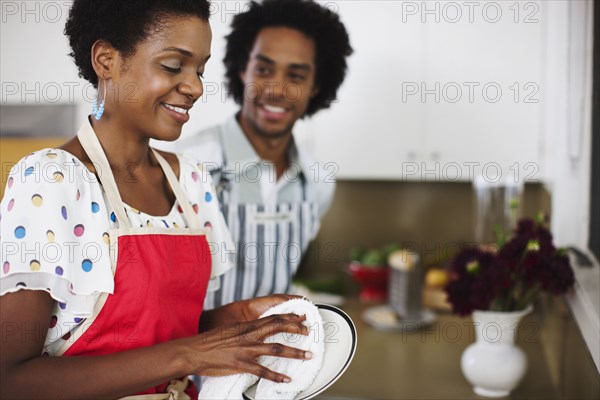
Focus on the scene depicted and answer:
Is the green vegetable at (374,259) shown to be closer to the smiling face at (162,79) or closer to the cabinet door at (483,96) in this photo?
the cabinet door at (483,96)

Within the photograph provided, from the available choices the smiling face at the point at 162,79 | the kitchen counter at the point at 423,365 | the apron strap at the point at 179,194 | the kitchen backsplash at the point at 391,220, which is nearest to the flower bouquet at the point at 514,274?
the kitchen counter at the point at 423,365

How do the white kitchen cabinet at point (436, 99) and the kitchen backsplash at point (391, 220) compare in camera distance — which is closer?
the white kitchen cabinet at point (436, 99)

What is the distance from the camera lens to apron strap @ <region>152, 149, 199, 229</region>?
97cm

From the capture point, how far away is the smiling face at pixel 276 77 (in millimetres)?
1405

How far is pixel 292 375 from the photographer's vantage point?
85 cm

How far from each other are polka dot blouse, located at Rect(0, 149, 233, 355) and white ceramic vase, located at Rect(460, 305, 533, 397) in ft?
2.58

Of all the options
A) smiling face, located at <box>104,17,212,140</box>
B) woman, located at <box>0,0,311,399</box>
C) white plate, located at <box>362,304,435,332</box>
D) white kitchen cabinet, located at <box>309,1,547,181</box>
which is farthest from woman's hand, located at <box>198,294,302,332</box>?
white kitchen cabinet, located at <box>309,1,547,181</box>

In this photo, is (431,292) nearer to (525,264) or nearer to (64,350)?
(525,264)

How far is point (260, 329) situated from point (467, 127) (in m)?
1.57

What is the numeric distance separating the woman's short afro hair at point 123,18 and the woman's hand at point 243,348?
0.37 meters

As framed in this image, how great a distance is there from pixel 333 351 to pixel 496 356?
0.57m

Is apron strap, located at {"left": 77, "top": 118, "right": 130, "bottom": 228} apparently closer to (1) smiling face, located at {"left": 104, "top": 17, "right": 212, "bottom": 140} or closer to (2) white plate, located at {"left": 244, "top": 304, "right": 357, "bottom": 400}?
(1) smiling face, located at {"left": 104, "top": 17, "right": 212, "bottom": 140}

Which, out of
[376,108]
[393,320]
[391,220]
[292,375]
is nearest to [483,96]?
[376,108]

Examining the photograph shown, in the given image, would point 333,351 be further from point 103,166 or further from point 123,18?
point 123,18
